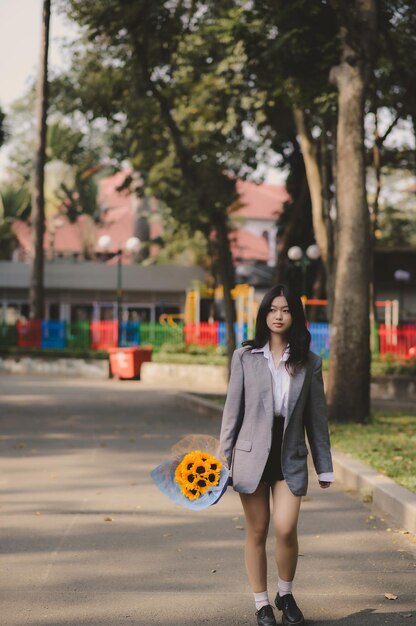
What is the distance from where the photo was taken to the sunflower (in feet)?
16.3

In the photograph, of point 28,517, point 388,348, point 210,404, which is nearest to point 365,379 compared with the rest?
point 210,404

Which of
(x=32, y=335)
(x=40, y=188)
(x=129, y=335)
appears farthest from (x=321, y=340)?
(x=40, y=188)

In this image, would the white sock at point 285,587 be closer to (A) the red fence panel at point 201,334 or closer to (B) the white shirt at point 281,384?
(B) the white shirt at point 281,384

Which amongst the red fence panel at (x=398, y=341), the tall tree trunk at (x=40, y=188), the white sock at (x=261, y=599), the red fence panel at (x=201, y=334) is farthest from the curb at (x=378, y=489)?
the tall tree trunk at (x=40, y=188)

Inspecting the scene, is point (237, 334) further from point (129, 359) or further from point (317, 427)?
point (317, 427)

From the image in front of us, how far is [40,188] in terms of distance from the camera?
3759cm

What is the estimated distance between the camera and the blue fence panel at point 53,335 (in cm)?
3619

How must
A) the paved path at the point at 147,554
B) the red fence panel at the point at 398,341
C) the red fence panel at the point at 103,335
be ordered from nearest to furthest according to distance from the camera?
1. the paved path at the point at 147,554
2. the red fence panel at the point at 398,341
3. the red fence panel at the point at 103,335

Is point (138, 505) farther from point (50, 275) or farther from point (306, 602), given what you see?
point (50, 275)

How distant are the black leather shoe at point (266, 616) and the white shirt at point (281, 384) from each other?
0.68m

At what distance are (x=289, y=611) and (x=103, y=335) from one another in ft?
100

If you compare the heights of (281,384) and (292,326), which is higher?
(292,326)

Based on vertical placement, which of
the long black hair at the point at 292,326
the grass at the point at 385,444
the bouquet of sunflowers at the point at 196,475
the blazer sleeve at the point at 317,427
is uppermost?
the long black hair at the point at 292,326

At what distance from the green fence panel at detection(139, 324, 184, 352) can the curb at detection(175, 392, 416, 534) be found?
74.3 feet
